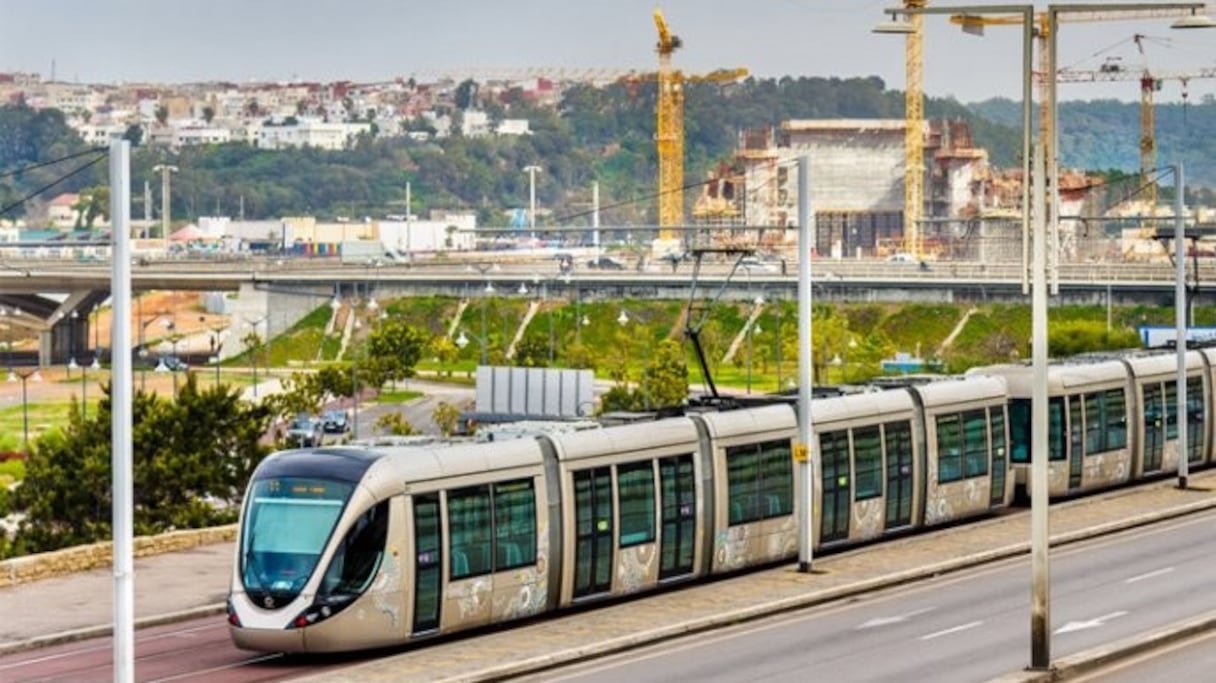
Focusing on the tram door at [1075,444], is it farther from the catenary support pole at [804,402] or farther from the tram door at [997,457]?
the catenary support pole at [804,402]

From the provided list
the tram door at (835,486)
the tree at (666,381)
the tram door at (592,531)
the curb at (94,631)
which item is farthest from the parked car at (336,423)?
the tram door at (592,531)

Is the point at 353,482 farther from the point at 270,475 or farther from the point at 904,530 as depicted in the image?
the point at 904,530

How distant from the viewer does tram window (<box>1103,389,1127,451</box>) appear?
56.0 metres

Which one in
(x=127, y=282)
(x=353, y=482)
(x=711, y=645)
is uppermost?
(x=127, y=282)

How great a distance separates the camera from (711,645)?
1403 inches

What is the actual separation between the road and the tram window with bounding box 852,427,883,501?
2.96 meters

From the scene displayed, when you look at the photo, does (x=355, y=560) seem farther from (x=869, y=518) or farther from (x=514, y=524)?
(x=869, y=518)

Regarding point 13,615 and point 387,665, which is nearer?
point 387,665

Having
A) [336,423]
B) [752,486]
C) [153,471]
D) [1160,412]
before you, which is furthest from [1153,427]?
[336,423]

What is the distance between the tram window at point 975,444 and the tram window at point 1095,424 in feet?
16.7

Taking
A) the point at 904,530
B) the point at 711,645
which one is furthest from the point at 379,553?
the point at 904,530

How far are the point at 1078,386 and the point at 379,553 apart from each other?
81.0 ft

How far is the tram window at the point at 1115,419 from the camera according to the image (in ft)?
184

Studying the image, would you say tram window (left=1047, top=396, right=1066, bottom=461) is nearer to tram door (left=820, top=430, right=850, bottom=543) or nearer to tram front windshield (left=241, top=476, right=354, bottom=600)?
tram door (left=820, top=430, right=850, bottom=543)
